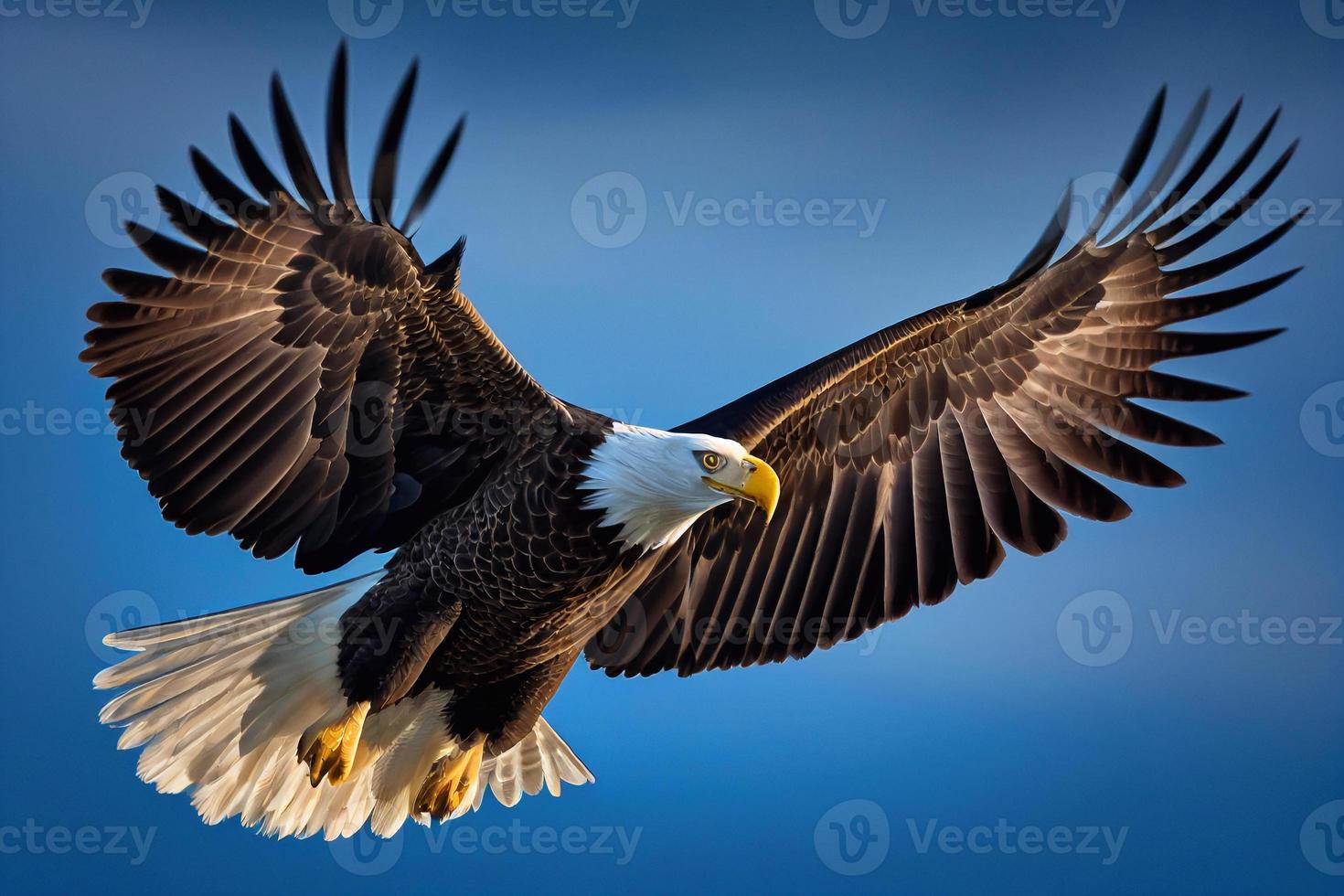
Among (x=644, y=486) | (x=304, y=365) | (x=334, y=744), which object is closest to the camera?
(x=304, y=365)

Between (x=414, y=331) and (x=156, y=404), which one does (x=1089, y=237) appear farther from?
(x=156, y=404)

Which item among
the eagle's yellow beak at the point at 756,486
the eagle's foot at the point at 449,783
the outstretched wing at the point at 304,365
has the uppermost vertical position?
the outstretched wing at the point at 304,365

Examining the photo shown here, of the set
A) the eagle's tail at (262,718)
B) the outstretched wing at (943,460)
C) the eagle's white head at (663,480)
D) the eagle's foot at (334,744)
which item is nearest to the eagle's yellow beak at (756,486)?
the eagle's white head at (663,480)

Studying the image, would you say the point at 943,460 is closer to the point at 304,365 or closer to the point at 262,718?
the point at 304,365

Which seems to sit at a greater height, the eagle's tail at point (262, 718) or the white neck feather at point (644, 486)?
the white neck feather at point (644, 486)

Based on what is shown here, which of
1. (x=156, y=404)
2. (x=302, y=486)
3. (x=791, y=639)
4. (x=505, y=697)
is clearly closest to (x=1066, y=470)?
(x=791, y=639)

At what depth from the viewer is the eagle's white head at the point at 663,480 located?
4.26m

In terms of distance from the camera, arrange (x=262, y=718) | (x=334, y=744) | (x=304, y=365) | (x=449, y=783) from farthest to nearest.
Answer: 1. (x=449, y=783)
2. (x=262, y=718)
3. (x=334, y=744)
4. (x=304, y=365)

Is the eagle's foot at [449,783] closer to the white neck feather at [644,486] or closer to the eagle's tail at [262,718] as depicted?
the eagle's tail at [262,718]

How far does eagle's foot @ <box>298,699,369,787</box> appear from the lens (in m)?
4.49

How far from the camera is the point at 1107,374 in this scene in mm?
5258

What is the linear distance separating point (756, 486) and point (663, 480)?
328 mm

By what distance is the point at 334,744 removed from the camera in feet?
14.8

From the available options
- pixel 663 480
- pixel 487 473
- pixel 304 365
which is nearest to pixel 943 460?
→ pixel 663 480
